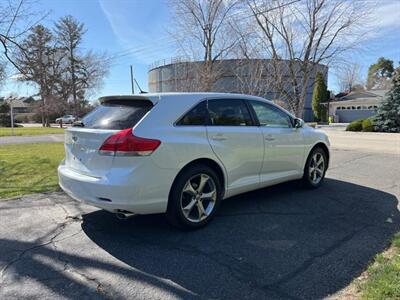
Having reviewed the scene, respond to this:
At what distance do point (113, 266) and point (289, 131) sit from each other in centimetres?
→ 346

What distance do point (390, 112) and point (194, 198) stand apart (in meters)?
23.3

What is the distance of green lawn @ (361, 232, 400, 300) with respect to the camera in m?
2.60

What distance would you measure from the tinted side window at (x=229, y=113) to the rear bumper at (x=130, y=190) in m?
1.03

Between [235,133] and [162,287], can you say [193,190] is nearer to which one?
[235,133]

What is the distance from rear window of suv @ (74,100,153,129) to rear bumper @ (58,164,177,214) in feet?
1.89

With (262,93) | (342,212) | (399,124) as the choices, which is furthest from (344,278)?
(399,124)

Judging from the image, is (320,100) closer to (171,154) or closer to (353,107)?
(353,107)

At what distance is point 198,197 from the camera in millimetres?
4082

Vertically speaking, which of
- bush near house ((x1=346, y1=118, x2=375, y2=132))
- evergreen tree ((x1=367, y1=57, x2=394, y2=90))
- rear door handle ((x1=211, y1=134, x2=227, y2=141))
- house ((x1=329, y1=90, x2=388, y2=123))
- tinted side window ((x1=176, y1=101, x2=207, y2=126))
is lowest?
bush near house ((x1=346, y1=118, x2=375, y2=132))

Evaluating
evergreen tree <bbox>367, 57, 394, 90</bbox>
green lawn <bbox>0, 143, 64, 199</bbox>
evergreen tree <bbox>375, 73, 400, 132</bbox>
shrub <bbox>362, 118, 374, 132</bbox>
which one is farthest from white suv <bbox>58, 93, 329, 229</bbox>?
evergreen tree <bbox>367, 57, 394, 90</bbox>

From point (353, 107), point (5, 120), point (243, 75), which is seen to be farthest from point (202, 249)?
point (5, 120)

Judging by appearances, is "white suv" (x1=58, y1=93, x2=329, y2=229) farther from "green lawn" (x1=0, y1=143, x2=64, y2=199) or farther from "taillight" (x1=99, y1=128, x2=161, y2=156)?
"green lawn" (x1=0, y1=143, x2=64, y2=199)

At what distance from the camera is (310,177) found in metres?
5.91

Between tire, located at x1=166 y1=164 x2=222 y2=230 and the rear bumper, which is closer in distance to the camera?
the rear bumper
